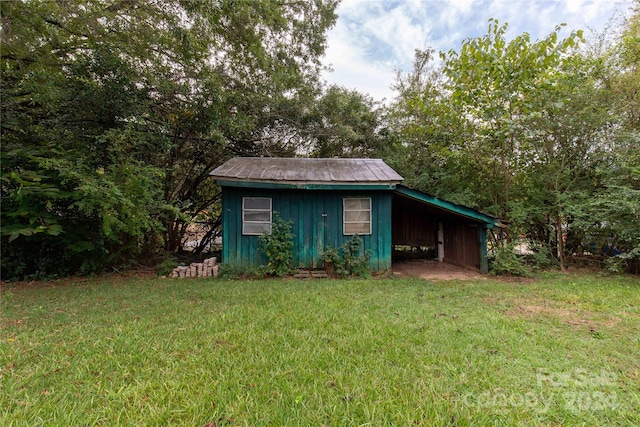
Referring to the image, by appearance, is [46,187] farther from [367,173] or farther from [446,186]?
[446,186]

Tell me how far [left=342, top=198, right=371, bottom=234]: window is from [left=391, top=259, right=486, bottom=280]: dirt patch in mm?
1544

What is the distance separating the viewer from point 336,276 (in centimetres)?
667

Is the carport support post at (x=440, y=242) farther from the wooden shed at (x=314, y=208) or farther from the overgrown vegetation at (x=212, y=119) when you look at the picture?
the wooden shed at (x=314, y=208)

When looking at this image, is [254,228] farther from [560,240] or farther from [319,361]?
[560,240]

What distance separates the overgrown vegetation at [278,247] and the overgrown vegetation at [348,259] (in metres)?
0.94

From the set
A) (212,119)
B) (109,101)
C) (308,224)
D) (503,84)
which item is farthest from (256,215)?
(503,84)

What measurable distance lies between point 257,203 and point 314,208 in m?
1.49

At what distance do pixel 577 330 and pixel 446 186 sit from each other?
6.78 metres

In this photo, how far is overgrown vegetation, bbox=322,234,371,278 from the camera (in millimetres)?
6645

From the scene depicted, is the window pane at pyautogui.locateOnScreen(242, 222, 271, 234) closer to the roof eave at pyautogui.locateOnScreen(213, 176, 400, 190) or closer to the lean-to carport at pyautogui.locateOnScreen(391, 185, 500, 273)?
the roof eave at pyautogui.locateOnScreen(213, 176, 400, 190)

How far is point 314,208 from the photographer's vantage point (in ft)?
22.9

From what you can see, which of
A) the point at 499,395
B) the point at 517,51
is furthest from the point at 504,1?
the point at 499,395

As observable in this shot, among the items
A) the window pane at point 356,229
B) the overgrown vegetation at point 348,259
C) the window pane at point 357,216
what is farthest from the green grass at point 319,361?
the window pane at point 357,216

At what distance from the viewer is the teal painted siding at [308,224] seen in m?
6.81
